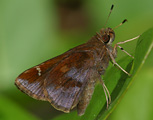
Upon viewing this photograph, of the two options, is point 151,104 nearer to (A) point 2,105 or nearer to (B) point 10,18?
(A) point 2,105

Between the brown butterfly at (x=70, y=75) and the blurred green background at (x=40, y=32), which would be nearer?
the brown butterfly at (x=70, y=75)

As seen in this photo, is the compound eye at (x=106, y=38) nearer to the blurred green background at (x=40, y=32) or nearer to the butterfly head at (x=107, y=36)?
the butterfly head at (x=107, y=36)

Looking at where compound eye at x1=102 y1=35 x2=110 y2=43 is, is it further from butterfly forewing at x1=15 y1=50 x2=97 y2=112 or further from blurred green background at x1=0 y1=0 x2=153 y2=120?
blurred green background at x1=0 y1=0 x2=153 y2=120

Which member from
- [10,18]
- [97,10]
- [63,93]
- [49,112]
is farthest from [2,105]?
[97,10]

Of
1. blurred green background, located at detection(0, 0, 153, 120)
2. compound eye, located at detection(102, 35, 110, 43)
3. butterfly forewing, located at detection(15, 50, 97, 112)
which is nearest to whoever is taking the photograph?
butterfly forewing, located at detection(15, 50, 97, 112)

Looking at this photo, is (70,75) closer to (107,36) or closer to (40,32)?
(107,36)

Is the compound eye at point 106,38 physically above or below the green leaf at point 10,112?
above

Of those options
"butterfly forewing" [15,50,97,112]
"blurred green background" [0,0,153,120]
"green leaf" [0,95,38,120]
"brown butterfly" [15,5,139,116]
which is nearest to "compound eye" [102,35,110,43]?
"brown butterfly" [15,5,139,116]

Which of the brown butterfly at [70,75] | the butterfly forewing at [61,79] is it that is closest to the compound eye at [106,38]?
the brown butterfly at [70,75]
